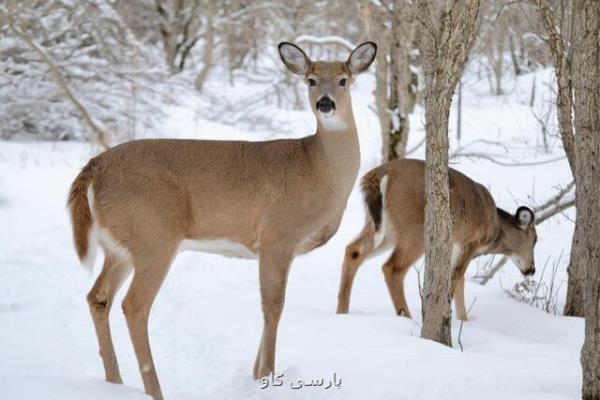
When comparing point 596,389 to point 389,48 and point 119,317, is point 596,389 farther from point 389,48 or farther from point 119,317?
point 389,48

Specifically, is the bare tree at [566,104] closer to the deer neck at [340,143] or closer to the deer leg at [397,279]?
the deer leg at [397,279]

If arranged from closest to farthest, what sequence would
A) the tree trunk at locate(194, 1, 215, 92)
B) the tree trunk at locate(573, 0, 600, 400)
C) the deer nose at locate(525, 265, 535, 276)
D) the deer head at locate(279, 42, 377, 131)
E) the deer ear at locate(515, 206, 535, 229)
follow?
the tree trunk at locate(573, 0, 600, 400), the deer head at locate(279, 42, 377, 131), the deer ear at locate(515, 206, 535, 229), the deer nose at locate(525, 265, 535, 276), the tree trunk at locate(194, 1, 215, 92)

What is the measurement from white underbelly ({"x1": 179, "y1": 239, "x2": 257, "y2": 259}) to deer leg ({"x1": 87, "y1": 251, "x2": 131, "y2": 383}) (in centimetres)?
37

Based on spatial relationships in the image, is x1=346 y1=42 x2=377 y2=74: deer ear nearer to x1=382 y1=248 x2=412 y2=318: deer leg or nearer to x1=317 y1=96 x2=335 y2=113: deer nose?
x1=317 y1=96 x2=335 y2=113: deer nose

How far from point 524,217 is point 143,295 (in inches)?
175

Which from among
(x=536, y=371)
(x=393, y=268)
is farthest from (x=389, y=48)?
(x=536, y=371)

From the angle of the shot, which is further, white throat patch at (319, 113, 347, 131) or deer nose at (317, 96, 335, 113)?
white throat patch at (319, 113, 347, 131)

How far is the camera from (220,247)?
5301 millimetres

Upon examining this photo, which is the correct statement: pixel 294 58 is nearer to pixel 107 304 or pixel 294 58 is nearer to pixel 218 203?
pixel 218 203

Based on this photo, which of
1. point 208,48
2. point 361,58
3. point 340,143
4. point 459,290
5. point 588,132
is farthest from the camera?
point 208,48

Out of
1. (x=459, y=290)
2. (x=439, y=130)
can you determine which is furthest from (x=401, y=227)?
(x=439, y=130)

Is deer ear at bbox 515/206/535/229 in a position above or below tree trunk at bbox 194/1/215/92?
below

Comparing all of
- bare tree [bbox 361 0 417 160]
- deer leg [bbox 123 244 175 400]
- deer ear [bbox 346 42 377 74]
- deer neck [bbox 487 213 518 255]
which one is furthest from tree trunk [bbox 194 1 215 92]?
deer leg [bbox 123 244 175 400]

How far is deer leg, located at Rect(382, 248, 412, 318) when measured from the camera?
23.0ft
